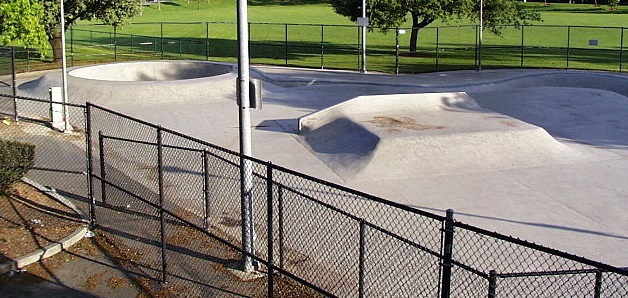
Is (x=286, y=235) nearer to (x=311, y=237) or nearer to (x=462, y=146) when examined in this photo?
(x=311, y=237)

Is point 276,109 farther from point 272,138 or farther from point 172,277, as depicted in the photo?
point 172,277

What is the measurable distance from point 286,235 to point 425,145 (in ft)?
21.7

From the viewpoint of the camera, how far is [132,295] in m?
9.02

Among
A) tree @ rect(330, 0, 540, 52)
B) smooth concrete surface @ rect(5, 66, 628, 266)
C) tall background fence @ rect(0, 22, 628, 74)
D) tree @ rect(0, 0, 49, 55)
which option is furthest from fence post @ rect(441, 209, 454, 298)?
tree @ rect(330, 0, 540, 52)

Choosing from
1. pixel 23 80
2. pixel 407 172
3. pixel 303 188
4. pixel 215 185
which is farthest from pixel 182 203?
pixel 23 80

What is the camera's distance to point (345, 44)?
173ft

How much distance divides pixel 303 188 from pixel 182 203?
2.21 m

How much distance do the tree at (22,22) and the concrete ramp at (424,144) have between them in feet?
22.8

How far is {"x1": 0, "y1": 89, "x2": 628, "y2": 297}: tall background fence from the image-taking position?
27.4 feet

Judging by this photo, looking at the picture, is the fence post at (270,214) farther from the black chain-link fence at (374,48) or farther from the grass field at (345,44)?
the grass field at (345,44)

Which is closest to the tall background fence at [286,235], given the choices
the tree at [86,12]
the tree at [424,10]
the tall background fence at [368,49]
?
the tree at [86,12]

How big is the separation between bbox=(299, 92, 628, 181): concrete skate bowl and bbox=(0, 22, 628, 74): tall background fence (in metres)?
15.3

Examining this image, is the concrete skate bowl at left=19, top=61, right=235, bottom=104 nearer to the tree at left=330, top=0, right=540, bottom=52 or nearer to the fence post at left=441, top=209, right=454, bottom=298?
the tree at left=330, top=0, right=540, bottom=52

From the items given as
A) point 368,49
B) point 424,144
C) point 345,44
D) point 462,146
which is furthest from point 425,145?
point 345,44
